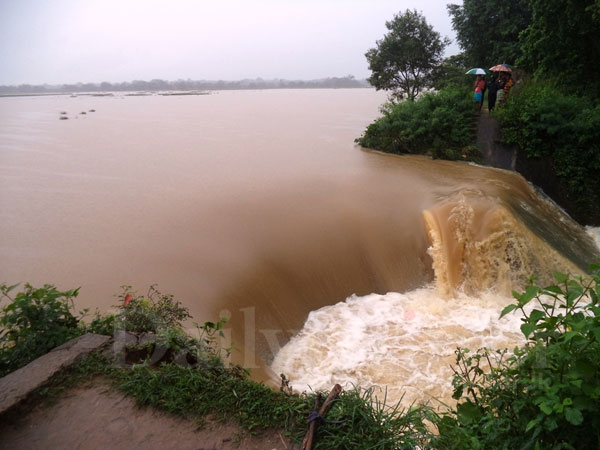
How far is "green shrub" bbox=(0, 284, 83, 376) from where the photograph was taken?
2941mm

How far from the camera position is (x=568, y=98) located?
33.2ft

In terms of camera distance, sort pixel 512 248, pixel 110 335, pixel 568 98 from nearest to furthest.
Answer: pixel 110 335 < pixel 512 248 < pixel 568 98

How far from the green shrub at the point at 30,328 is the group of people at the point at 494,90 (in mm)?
12356

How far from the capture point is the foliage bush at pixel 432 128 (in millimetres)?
11484

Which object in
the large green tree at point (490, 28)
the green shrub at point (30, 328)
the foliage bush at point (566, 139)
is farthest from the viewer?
the large green tree at point (490, 28)

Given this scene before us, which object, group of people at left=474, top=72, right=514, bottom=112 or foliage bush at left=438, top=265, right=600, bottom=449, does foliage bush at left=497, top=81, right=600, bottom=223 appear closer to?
group of people at left=474, top=72, right=514, bottom=112

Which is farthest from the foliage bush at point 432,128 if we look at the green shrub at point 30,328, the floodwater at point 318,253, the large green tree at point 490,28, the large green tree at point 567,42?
the green shrub at point 30,328

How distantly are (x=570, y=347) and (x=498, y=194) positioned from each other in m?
6.66

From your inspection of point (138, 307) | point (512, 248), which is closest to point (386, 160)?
point (512, 248)

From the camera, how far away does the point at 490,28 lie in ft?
49.0

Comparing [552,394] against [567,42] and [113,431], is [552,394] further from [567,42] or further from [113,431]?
[567,42]

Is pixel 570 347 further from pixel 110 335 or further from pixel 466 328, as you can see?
pixel 466 328

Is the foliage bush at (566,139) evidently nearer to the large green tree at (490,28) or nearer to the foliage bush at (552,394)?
the large green tree at (490,28)

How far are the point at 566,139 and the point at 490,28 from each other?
7437 millimetres
